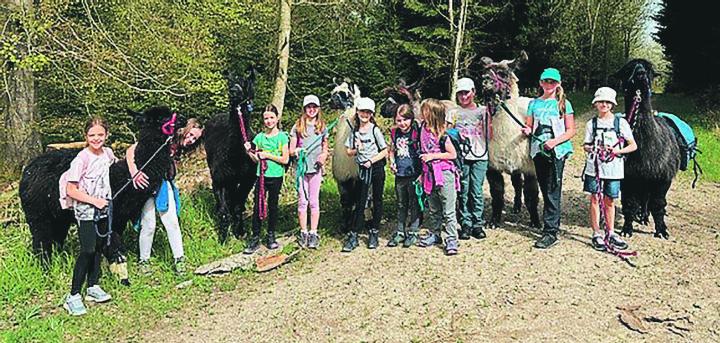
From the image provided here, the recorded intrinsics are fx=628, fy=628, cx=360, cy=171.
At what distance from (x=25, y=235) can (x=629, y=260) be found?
20.8 ft

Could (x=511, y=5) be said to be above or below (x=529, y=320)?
above

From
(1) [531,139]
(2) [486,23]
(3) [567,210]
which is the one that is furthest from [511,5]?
(1) [531,139]

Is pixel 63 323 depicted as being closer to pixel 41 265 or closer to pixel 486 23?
pixel 41 265

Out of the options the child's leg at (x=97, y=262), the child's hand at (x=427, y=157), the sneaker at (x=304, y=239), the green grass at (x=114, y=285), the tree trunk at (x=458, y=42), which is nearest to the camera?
the green grass at (x=114, y=285)

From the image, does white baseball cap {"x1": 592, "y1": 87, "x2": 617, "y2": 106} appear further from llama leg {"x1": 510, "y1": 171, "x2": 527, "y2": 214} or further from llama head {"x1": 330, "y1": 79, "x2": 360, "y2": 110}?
llama head {"x1": 330, "y1": 79, "x2": 360, "y2": 110}

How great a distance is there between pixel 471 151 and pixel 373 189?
3.75 feet

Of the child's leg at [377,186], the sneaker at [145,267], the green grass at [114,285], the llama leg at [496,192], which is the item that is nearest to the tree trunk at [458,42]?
the green grass at [114,285]

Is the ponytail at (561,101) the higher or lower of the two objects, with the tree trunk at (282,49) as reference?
lower

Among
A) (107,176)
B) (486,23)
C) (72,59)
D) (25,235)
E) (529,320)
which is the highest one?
(486,23)

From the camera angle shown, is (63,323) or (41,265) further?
(41,265)

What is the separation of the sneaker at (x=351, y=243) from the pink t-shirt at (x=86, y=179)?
2.51m

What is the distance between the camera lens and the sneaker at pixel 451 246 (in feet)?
20.8

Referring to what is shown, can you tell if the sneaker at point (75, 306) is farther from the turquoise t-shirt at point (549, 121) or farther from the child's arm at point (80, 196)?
the turquoise t-shirt at point (549, 121)

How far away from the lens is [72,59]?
10.0 m
